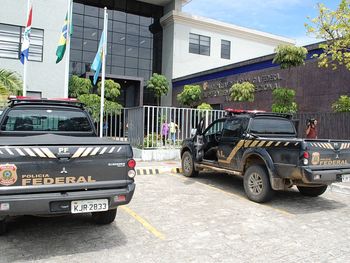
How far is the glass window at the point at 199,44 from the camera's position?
104 ft

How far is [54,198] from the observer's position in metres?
4.09

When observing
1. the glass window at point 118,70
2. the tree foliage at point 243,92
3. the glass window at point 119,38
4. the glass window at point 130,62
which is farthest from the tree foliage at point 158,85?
the tree foliage at point 243,92

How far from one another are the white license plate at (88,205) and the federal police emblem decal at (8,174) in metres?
0.76

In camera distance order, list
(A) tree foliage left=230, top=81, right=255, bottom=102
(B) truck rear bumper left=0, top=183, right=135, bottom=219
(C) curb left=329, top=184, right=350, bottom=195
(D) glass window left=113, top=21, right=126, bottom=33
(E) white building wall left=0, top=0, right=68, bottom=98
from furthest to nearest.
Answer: (D) glass window left=113, top=21, right=126, bottom=33 → (E) white building wall left=0, top=0, right=68, bottom=98 → (A) tree foliage left=230, top=81, right=255, bottom=102 → (C) curb left=329, top=184, right=350, bottom=195 → (B) truck rear bumper left=0, top=183, right=135, bottom=219

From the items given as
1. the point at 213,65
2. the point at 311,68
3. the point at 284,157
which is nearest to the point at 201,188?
the point at 284,157

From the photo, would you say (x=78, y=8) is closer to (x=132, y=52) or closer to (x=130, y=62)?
(x=132, y=52)

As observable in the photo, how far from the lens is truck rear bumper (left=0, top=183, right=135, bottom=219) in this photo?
12.8 feet

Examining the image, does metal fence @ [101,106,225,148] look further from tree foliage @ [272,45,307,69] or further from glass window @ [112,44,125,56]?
glass window @ [112,44,125,56]

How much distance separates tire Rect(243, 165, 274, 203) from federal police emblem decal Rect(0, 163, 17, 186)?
15.6 feet

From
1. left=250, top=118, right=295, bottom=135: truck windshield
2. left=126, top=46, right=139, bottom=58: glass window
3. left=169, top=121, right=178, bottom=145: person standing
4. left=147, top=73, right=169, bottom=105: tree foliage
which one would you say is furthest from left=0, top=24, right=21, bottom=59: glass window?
left=250, top=118, right=295, bottom=135: truck windshield

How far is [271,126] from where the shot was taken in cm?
806

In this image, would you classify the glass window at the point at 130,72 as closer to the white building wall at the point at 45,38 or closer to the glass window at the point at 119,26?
the glass window at the point at 119,26

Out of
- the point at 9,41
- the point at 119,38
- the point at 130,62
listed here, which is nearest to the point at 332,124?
the point at 9,41

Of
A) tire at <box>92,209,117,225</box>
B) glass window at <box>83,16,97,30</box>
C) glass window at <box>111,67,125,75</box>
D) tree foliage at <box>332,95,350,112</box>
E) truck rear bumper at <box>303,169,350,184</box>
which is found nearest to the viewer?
tire at <box>92,209,117,225</box>
